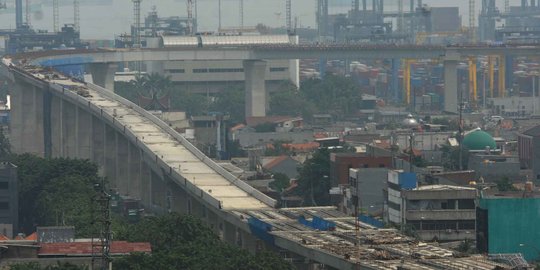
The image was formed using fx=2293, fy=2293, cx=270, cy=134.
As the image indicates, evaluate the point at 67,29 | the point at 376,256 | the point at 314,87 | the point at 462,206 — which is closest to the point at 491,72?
the point at 314,87

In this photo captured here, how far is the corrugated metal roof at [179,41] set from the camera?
138500 mm

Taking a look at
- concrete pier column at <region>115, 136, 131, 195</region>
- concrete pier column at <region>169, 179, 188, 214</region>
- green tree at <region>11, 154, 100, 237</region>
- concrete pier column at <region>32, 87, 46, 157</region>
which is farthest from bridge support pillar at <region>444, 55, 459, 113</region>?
concrete pier column at <region>169, 179, 188, 214</region>

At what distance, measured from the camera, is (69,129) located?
9431cm

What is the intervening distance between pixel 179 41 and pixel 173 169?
223 feet

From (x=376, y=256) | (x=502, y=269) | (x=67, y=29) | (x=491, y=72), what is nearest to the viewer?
(x=502, y=269)

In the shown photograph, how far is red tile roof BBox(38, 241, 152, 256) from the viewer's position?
150 ft

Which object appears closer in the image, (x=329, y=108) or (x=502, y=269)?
(x=502, y=269)

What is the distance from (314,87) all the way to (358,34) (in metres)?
55.4

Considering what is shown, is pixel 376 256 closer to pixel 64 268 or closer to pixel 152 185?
pixel 64 268

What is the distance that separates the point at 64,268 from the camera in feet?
141

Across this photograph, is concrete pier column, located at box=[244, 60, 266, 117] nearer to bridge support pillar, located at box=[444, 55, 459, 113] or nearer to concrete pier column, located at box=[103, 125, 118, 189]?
bridge support pillar, located at box=[444, 55, 459, 113]

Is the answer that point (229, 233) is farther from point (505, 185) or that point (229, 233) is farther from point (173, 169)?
point (173, 169)

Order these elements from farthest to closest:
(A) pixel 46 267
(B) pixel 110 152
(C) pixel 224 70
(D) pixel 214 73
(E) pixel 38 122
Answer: (D) pixel 214 73 < (C) pixel 224 70 < (E) pixel 38 122 < (B) pixel 110 152 < (A) pixel 46 267

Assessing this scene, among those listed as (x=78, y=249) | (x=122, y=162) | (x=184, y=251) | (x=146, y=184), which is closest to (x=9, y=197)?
(x=146, y=184)
